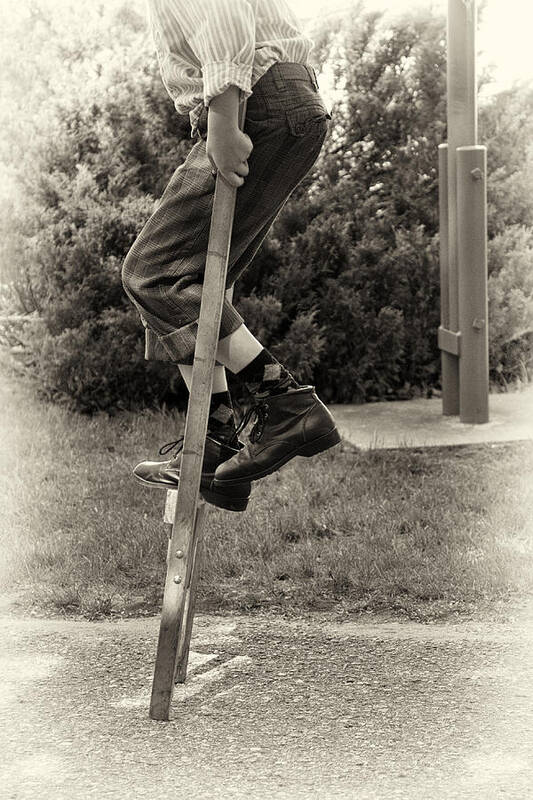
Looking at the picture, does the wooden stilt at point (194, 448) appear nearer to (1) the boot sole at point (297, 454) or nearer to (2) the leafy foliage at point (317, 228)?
(1) the boot sole at point (297, 454)

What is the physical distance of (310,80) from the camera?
3039 millimetres

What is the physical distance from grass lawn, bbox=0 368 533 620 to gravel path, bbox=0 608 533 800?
0.70 ft

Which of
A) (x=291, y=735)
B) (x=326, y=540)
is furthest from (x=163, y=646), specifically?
(x=326, y=540)

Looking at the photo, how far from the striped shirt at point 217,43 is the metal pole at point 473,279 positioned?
3.20m

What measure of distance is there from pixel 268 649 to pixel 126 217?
377 centimetres

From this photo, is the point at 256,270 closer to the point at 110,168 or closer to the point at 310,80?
the point at 110,168

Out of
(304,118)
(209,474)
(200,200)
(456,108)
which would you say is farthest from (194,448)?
(456,108)

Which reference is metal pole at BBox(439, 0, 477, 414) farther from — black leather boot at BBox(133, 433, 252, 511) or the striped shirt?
the striped shirt

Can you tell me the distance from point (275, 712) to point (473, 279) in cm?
370

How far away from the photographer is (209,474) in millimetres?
3193

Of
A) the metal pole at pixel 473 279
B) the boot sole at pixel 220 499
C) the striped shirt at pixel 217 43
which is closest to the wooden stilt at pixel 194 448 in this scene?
the striped shirt at pixel 217 43

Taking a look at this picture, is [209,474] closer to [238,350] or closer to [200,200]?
[238,350]

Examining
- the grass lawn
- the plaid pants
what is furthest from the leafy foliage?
the plaid pants

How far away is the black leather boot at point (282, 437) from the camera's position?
124 inches
